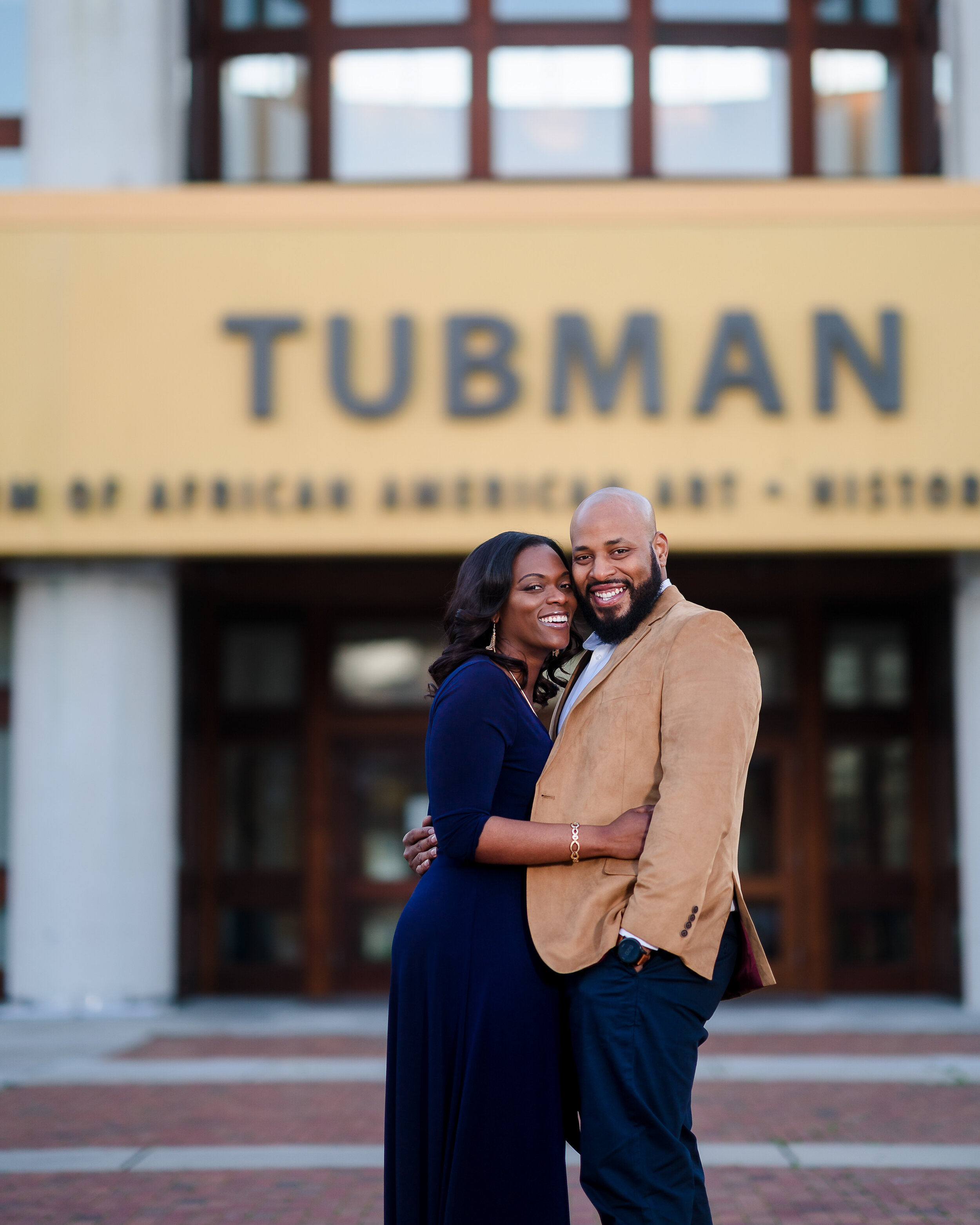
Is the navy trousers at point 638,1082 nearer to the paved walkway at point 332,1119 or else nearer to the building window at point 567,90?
the paved walkway at point 332,1119

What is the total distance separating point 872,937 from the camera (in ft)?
35.6

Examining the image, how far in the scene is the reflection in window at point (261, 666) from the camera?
11.2 metres

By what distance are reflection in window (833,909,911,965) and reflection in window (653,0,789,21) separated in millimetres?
7088

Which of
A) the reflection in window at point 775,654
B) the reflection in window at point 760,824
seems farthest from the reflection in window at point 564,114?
the reflection in window at point 760,824

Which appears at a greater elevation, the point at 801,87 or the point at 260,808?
the point at 801,87

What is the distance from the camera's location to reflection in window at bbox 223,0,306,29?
10.5 metres

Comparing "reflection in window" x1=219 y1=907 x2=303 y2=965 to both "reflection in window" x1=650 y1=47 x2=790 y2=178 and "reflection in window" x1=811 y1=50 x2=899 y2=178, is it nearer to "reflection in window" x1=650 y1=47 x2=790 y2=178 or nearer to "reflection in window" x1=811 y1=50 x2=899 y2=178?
"reflection in window" x1=650 y1=47 x2=790 y2=178

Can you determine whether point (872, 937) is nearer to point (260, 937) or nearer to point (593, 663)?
point (260, 937)

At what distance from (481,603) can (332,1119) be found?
3872 millimetres

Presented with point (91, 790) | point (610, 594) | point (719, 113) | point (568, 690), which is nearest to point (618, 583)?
point (610, 594)

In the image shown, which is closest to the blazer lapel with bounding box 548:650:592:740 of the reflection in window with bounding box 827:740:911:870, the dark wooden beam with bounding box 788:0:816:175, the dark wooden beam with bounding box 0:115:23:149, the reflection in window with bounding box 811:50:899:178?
the reflection in window with bounding box 827:740:911:870

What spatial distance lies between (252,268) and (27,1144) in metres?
5.80

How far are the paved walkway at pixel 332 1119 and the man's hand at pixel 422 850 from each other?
183 cm

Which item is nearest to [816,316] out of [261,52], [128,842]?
[261,52]
